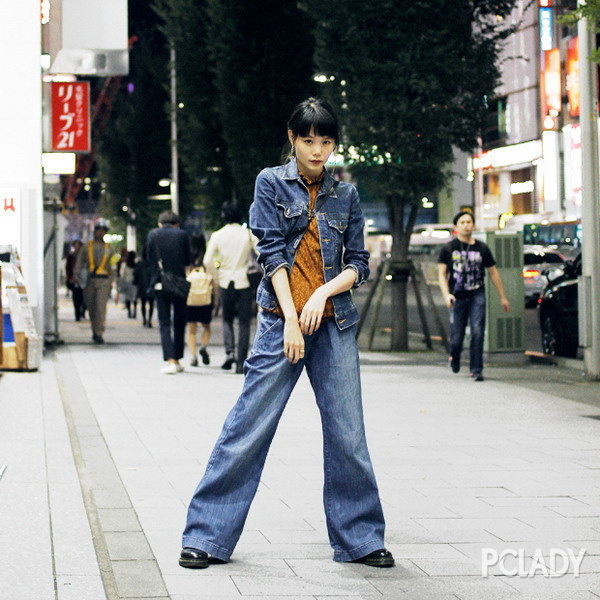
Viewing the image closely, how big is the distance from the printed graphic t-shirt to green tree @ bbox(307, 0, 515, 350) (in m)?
4.48

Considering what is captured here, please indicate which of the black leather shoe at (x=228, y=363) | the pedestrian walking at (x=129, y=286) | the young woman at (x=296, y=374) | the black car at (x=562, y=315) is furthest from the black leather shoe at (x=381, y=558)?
the pedestrian walking at (x=129, y=286)

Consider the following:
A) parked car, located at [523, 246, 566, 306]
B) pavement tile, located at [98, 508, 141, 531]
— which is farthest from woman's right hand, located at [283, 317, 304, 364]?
parked car, located at [523, 246, 566, 306]

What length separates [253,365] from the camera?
560cm

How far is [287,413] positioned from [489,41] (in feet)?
29.0

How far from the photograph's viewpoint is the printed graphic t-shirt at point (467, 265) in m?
14.0

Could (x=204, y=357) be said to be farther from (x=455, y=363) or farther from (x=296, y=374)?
(x=296, y=374)

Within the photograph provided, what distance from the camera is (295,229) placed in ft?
18.4

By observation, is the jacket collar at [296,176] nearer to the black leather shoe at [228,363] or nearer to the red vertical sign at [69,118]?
the black leather shoe at [228,363]

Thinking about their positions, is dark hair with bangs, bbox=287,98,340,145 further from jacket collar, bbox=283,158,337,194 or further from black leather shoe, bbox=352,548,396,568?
black leather shoe, bbox=352,548,396,568

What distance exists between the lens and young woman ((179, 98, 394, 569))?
5.55 meters

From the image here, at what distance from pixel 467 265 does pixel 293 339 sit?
8.79m

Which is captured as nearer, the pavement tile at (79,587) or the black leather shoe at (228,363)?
the pavement tile at (79,587)

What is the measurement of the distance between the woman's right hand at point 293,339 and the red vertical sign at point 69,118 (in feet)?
56.4

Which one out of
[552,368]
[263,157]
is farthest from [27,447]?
[263,157]
